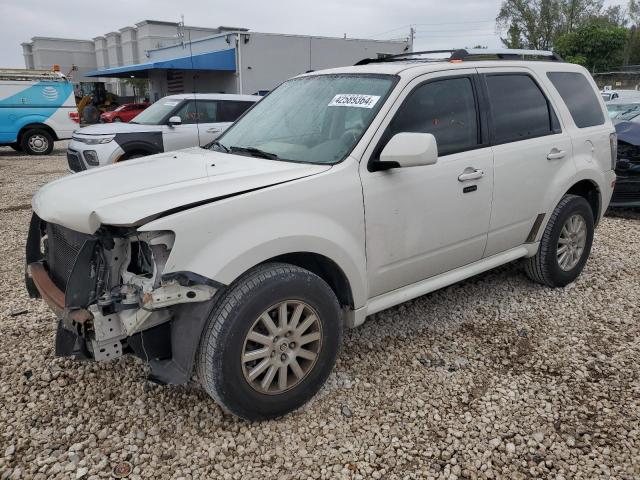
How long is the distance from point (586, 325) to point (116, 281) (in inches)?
132

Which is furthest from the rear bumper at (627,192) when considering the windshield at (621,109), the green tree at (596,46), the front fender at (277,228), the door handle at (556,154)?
the green tree at (596,46)

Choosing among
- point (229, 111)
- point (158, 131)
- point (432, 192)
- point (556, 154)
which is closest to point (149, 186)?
point (432, 192)

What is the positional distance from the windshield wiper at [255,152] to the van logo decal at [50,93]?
1433cm

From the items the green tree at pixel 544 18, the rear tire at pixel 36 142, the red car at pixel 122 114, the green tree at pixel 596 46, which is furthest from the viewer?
the green tree at pixel 544 18

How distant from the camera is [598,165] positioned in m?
4.57

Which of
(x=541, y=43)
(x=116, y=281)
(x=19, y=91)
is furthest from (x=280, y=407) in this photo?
(x=541, y=43)

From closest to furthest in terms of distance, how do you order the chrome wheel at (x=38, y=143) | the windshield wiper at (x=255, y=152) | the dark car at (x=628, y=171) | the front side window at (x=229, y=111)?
the windshield wiper at (x=255, y=152), the dark car at (x=628, y=171), the front side window at (x=229, y=111), the chrome wheel at (x=38, y=143)

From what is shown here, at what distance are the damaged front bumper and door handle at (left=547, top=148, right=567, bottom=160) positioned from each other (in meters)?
2.92

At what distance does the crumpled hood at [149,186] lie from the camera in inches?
97.0

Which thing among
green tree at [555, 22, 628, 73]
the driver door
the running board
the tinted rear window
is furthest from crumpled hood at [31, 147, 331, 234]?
green tree at [555, 22, 628, 73]

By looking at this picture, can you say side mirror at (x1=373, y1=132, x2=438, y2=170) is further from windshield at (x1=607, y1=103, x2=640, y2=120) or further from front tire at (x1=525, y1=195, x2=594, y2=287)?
windshield at (x1=607, y1=103, x2=640, y2=120)

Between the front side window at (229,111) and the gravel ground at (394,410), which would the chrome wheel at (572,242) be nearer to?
the gravel ground at (394,410)

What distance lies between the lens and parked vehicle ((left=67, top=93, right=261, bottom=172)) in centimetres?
875

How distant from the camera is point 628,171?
686 cm
